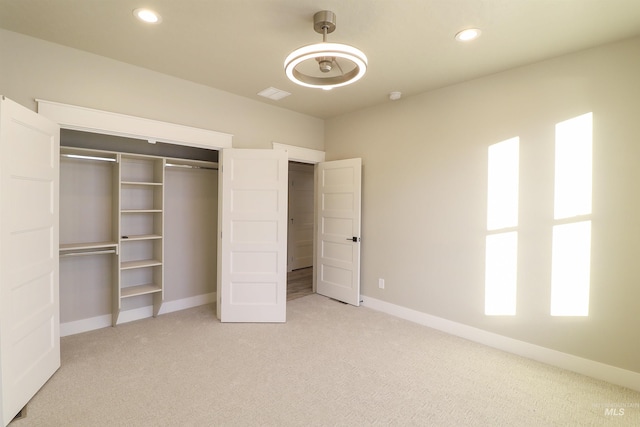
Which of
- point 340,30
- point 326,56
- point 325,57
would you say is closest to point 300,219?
point 340,30

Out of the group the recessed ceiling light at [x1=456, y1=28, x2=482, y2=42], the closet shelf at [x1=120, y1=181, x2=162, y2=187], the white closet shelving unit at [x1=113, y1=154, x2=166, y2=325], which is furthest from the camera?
the white closet shelving unit at [x1=113, y1=154, x2=166, y2=325]

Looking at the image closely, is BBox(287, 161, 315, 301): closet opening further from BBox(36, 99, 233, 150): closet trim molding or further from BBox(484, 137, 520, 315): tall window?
BBox(484, 137, 520, 315): tall window

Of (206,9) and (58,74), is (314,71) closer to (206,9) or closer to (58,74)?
(206,9)

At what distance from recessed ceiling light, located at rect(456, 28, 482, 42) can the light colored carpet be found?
→ 2756 mm

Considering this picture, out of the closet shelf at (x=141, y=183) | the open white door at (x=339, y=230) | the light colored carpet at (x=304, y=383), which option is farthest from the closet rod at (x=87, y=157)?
the open white door at (x=339, y=230)

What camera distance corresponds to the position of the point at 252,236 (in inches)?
144

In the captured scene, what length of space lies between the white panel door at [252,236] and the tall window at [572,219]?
2717mm

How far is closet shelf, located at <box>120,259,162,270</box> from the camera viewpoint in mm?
3411

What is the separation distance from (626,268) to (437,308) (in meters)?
1.70

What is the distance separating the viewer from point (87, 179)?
A: 3312mm

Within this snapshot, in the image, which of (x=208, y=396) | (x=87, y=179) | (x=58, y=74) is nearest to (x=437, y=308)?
(x=208, y=396)

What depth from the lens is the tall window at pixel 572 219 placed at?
2590 mm

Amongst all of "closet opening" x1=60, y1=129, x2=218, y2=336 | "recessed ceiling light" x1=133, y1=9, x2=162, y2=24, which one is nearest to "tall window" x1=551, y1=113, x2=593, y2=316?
"recessed ceiling light" x1=133, y1=9, x2=162, y2=24

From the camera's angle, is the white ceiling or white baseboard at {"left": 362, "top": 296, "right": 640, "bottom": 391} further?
white baseboard at {"left": 362, "top": 296, "right": 640, "bottom": 391}
